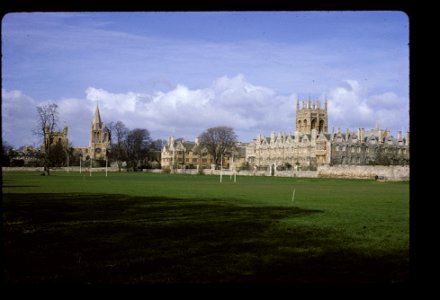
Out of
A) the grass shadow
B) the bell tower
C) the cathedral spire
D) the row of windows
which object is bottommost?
the grass shadow

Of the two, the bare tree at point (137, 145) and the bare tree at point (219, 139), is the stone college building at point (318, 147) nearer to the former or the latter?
the bare tree at point (219, 139)

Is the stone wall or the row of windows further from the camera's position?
the row of windows

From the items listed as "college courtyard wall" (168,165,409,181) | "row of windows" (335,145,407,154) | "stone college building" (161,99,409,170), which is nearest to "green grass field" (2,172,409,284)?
"college courtyard wall" (168,165,409,181)

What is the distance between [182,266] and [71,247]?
2.96m

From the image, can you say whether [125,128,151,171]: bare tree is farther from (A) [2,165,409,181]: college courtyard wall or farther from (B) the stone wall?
(B) the stone wall

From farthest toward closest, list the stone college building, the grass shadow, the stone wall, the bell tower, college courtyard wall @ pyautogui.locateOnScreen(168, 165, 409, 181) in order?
the bell tower < the stone college building < college courtyard wall @ pyautogui.locateOnScreen(168, 165, 409, 181) < the stone wall < the grass shadow

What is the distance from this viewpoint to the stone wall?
206 feet

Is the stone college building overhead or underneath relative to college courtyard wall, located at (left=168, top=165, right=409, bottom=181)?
overhead

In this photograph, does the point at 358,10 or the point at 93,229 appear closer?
the point at 358,10

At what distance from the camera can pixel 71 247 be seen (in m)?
10.3

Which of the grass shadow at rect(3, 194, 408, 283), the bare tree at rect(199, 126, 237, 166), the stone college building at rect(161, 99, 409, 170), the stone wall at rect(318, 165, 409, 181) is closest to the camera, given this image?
the grass shadow at rect(3, 194, 408, 283)

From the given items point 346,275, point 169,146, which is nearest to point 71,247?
point 346,275
